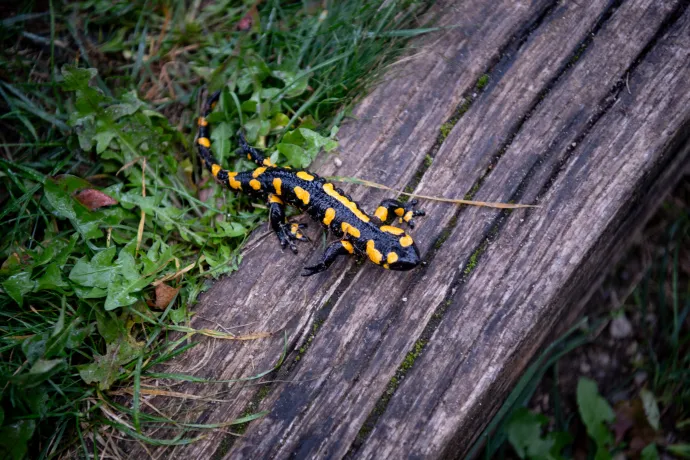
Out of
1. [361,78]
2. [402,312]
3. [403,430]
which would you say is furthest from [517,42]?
[403,430]

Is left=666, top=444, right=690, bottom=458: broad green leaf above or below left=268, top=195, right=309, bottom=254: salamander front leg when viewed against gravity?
below

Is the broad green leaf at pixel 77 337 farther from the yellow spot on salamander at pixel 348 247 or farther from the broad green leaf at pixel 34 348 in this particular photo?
the yellow spot on salamander at pixel 348 247

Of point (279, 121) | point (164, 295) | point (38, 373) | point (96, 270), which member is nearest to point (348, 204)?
point (279, 121)

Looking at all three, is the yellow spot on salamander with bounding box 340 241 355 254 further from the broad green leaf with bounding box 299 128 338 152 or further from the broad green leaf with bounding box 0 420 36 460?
the broad green leaf with bounding box 0 420 36 460

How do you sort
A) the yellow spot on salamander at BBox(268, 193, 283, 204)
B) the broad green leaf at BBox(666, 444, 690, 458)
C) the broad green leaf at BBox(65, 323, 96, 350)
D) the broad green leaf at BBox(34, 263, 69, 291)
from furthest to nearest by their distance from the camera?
1. the broad green leaf at BBox(666, 444, 690, 458)
2. the yellow spot on salamander at BBox(268, 193, 283, 204)
3. the broad green leaf at BBox(34, 263, 69, 291)
4. the broad green leaf at BBox(65, 323, 96, 350)

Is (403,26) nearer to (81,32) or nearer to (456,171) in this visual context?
(456,171)

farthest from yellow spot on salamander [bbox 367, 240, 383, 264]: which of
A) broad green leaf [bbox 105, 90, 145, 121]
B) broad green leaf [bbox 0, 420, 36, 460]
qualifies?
broad green leaf [bbox 0, 420, 36, 460]

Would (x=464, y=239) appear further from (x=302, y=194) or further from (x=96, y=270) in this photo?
(x=96, y=270)
